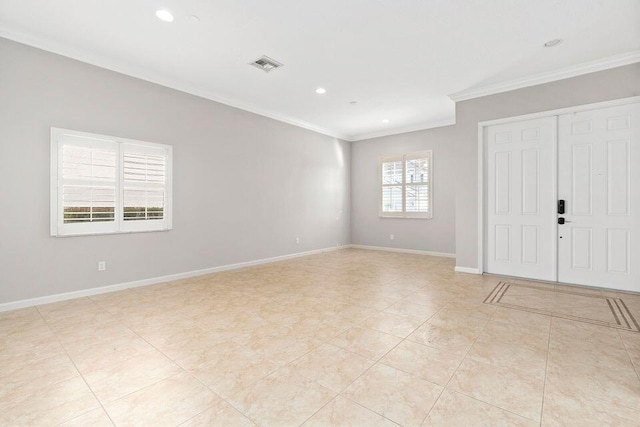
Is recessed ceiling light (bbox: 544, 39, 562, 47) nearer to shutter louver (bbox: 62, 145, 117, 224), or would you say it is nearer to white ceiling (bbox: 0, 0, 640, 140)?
white ceiling (bbox: 0, 0, 640, 140)

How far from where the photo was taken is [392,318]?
121 inches

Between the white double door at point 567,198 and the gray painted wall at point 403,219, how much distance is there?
1.31 m

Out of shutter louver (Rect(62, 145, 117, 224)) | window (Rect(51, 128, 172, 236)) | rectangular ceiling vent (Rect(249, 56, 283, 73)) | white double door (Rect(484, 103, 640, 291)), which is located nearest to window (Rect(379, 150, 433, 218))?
white double door (Rect(484, 103, 640, 291))

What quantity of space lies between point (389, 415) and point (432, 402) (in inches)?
11.8

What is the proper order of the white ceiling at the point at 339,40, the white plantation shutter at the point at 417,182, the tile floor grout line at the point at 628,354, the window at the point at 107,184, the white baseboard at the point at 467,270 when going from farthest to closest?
1. the white plantation shutter at the point at 417,182
2. the white baseboard at the point at 467,270
3. the window at the point at 107,184
4. the white ceiling at the point at 339,40
5. the tile floor grout line at the point at 628,354

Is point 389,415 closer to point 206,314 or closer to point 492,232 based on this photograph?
point 206,314

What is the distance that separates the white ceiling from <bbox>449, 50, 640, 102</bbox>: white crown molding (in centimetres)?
2

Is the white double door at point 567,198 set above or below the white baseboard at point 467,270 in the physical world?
above

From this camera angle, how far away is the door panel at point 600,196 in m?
3.90

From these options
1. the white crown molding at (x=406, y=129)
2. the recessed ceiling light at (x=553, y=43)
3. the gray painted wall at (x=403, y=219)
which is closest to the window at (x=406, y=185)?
the gray painted wall at (x=403, y=219)

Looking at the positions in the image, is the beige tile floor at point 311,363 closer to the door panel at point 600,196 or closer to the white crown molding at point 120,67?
the door panel at point 600,196

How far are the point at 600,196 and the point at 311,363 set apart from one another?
453 cm

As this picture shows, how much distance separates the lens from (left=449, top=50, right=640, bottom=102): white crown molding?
3.85 metres

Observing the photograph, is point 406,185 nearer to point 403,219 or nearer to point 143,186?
point 403,219
